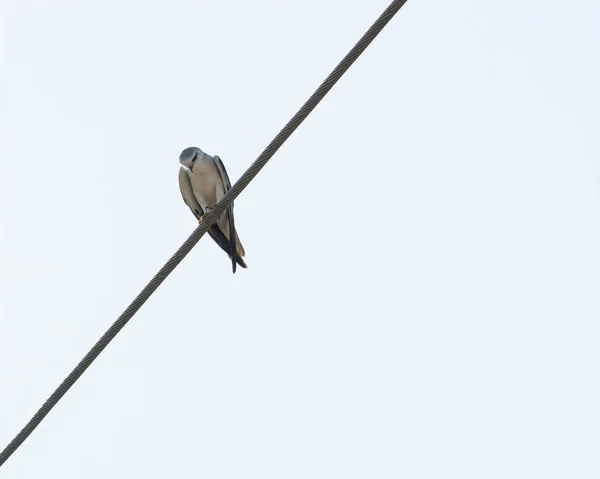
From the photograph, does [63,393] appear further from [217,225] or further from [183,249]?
[217,225]

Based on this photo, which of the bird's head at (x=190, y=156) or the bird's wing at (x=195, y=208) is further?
the bird's head at (x=190, y=156)

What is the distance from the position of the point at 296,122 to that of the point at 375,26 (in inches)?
23.9

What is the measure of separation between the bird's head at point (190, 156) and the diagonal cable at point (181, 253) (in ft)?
14.4

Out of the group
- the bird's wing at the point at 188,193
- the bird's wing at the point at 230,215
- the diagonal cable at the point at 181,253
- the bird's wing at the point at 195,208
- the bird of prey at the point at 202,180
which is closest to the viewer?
the diagonal cable at the point at 181,253

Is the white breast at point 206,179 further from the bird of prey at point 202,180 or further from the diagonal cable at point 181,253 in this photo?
the diagonal cable at point 181,253

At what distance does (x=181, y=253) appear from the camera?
239 inches

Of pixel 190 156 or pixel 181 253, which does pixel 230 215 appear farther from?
pixel 181 253

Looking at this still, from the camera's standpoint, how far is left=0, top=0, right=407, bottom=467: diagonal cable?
210 inches

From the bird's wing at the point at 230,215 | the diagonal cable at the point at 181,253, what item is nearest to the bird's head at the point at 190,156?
the bird's wing at the point at 230,215

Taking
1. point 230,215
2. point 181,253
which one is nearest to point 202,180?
point 230,215

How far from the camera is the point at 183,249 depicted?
6086mm

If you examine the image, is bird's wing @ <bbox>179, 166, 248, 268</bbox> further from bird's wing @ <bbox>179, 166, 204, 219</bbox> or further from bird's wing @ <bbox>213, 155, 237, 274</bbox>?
bird's wing @ <bbox>213, 155, 237, 274</bbox>

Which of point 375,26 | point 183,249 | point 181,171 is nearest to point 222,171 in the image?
point 181,171

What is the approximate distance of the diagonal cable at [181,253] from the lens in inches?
210
